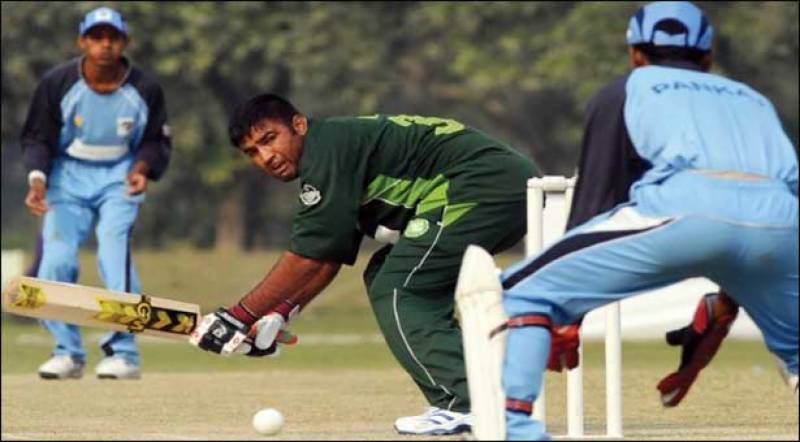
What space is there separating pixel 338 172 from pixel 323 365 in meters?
9.84

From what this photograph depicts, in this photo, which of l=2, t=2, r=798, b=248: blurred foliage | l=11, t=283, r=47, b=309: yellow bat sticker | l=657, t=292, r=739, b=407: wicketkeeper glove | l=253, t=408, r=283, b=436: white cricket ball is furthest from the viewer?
l=2, t=2, r=798, b=248: blurred foliage

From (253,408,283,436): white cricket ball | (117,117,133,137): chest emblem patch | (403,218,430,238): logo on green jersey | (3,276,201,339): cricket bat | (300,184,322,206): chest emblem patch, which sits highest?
(117,117,133,137): chest emblem patch

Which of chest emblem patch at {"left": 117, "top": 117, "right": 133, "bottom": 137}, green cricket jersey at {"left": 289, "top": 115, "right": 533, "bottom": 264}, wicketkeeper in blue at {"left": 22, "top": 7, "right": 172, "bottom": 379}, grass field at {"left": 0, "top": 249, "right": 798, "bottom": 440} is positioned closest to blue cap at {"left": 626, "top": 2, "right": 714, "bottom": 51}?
grass field at {"left": 0, "top": 249, "right": 798, "bottom": 440}

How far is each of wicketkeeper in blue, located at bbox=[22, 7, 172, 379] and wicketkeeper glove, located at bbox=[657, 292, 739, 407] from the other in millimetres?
6158

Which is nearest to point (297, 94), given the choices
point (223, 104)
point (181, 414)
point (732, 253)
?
point (223, 104)

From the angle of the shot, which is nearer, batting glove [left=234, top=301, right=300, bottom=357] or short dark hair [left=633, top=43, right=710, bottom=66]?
short dark hair [left=633, top=43, right=710, bottom=66]

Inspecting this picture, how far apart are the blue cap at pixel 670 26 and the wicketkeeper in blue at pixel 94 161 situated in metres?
6.51

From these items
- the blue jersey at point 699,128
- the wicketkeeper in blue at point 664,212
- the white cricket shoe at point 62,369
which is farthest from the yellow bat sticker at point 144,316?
the white cricket shoe at point 62,369

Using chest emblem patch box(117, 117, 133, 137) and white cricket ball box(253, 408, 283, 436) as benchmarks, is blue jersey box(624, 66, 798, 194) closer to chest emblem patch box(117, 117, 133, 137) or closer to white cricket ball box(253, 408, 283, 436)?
white cricket ball box(253, 408, 283, 436)

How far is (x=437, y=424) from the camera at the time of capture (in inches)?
361

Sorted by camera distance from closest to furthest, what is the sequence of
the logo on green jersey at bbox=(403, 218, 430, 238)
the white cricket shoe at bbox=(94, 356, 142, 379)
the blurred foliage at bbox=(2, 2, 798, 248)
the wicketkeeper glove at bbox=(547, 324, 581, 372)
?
the wicketkeeper glove at bbox=(547, 324, 581, 372) → the logo on green jersey at bbox=(403, 218, 430, 238) → the white cricket shoe at bbox=(94, 356, 142, 379) → the blurred foliage at bbox=(2, 2, 798, 248)

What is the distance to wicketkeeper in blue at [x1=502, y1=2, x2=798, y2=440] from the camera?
735 centimetres

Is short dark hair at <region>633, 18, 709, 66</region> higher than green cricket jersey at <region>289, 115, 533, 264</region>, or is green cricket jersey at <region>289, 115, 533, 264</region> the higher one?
short dark hair at <region>633, 18, 709, 66</region>

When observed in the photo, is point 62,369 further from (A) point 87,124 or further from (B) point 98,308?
(B) point 98,308
